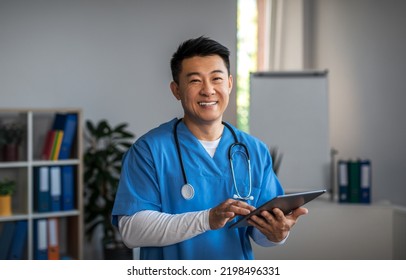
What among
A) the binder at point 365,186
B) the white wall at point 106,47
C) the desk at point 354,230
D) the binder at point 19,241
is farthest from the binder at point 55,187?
the binder at point 365,186

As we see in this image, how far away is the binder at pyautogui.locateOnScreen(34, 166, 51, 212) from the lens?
8.04 feet

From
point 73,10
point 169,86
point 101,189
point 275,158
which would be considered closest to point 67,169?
point 101,189

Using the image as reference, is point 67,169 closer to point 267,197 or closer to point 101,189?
point 101,189

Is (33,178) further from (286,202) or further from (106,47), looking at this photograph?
(286,202)

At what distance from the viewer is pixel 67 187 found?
2541mm

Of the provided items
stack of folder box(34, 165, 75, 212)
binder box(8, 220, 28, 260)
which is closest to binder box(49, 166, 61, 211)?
stack of folder box(34, 165, 75, 212)

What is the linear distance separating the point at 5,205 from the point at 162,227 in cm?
164

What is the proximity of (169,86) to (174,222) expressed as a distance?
0.29 meters

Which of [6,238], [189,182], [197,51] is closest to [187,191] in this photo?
[189,182]

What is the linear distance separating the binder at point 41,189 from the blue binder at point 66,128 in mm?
125

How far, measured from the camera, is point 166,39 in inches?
46.5
